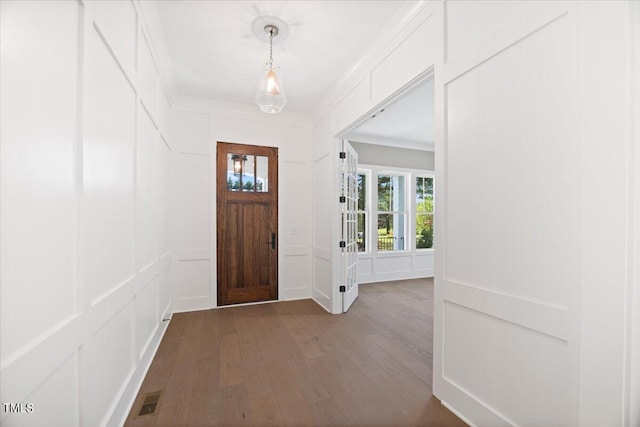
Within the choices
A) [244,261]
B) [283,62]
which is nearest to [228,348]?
[244,261]

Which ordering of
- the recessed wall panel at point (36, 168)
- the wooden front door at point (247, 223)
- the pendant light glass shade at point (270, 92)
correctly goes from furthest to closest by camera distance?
the wooden front door at point (247, 223) → the pendant light glass shade at point (270, 92) → the recessed wall panel at point (36, 168)

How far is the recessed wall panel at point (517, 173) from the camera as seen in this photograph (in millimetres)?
1270

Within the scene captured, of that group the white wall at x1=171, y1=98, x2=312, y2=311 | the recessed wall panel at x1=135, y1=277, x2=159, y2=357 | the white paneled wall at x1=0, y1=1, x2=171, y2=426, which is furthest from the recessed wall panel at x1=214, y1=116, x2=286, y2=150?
the recessed wall panel at x1=135, y1=277, x2=159, y2=357

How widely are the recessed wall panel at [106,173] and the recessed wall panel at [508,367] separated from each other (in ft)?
6.85

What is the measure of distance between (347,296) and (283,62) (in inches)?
119

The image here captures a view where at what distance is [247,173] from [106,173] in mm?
2699

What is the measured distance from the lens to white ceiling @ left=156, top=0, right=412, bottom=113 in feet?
7.27

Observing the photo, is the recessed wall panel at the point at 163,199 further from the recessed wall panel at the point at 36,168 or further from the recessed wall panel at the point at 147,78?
the recessed wall panel at the point at 36,168

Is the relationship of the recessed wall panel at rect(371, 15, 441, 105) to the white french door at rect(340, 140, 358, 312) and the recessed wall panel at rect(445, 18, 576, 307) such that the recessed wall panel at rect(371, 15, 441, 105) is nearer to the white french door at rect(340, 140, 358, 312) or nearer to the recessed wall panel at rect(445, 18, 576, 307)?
the recessed wall panel at rect(445, 18, 576, 307)

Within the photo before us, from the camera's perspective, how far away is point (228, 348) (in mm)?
2748

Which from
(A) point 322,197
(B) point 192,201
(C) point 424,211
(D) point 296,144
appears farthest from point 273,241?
(C) point 424,211

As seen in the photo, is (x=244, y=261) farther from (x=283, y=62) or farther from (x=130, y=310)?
(x=283, y=62)

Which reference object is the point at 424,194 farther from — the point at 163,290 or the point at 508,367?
the point at 163,290

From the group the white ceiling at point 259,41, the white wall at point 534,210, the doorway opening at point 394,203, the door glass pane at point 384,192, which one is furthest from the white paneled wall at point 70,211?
the door glass pane at point 384,192
